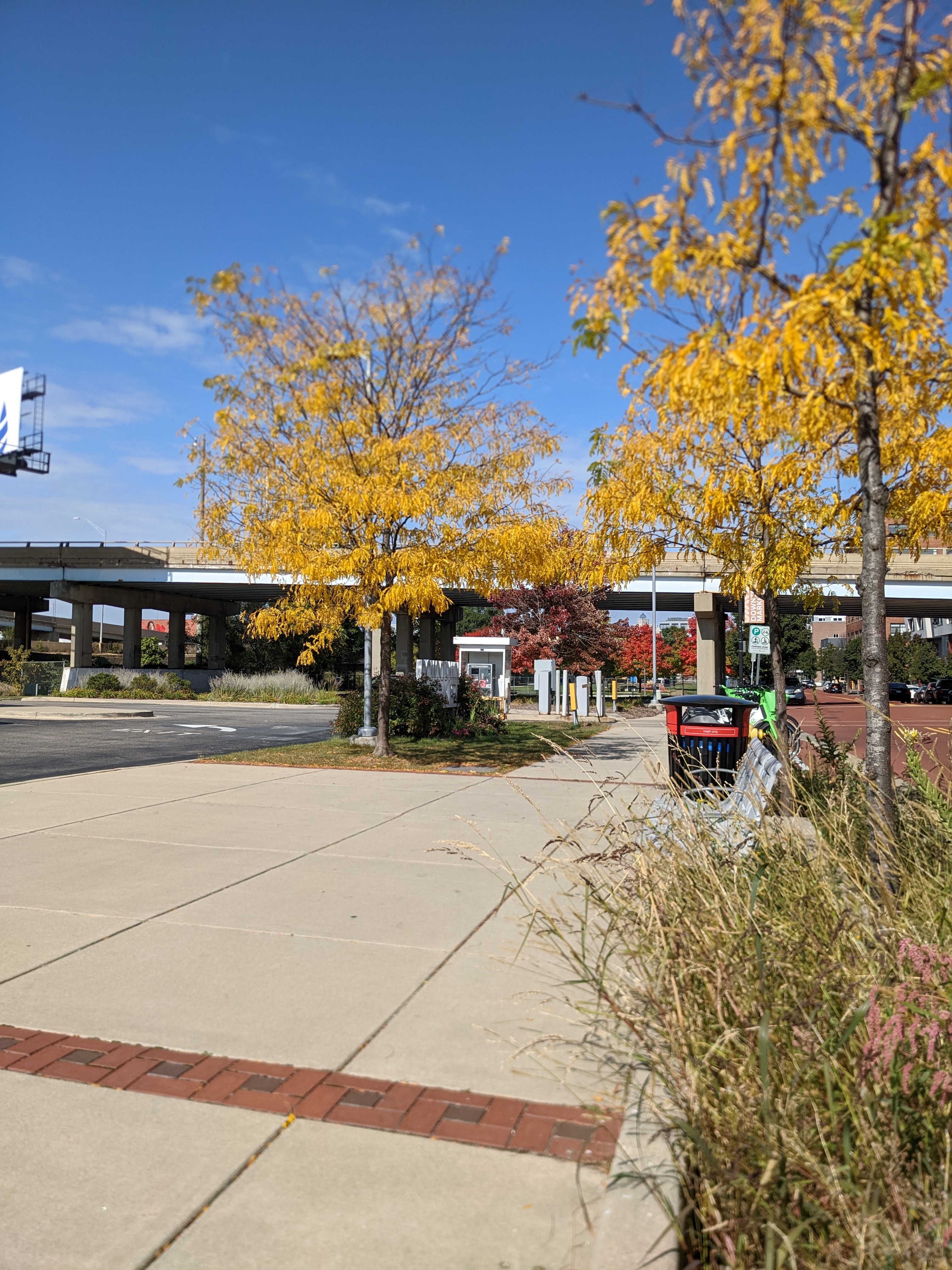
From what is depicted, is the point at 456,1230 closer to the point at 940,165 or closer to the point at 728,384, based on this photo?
the point at 728,384

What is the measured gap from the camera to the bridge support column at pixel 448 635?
59.7 meters

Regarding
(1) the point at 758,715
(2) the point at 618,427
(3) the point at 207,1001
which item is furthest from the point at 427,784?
(3) the point at 207,1001

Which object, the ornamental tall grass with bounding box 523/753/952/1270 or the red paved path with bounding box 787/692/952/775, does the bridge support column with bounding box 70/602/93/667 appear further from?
the ornamental tall grass with bounding box 523/753/952/1270

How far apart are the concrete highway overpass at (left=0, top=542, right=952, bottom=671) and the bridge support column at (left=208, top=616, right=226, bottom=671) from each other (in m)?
0.07

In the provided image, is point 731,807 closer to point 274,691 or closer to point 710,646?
point 274,691

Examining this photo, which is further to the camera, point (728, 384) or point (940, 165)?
point (728, 384)

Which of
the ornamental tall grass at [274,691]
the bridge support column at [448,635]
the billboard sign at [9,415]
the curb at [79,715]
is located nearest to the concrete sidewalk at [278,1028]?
the curb at [79,715]

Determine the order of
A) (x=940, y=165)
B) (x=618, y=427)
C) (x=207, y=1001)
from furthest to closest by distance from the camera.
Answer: (x=618, y=427) < (x=207, y=1001) < (x=940, y=165)

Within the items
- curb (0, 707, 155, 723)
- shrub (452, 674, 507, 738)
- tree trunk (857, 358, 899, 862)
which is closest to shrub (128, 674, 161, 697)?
curb (0, 707, 155, 723)

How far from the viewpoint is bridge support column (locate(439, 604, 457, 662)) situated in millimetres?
59688

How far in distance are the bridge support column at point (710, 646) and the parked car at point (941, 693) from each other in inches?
608

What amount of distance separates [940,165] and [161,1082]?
4.73 m

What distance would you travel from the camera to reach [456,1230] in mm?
2756

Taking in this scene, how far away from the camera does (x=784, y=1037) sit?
9.88 feet
